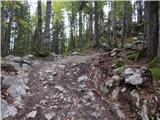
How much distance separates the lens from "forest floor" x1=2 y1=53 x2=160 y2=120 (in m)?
6.79

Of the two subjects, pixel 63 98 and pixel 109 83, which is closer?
pixel 63 98

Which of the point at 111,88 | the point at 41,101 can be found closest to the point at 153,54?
the point at 111,88

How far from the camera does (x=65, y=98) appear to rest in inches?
295

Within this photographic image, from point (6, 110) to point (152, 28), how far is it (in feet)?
18.9

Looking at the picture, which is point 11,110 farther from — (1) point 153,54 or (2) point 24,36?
(2) point 24,36

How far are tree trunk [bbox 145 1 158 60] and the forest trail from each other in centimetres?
244

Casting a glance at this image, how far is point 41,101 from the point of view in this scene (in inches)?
291

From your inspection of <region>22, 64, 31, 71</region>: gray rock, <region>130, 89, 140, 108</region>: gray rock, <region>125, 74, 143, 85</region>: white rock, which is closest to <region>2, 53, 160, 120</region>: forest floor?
<region>22, 64, 31, 71</region>: gray rock

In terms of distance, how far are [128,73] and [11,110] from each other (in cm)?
Answer: 360

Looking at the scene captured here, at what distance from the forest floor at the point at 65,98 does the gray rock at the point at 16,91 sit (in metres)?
0.19

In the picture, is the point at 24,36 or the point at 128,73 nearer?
the point at 128,73

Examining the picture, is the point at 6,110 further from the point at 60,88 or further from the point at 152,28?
the point at 152,28

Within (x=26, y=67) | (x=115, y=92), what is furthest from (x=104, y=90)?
(x=26, y=67)

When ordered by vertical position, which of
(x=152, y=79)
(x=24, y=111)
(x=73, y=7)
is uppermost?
(x=73, y=7)
